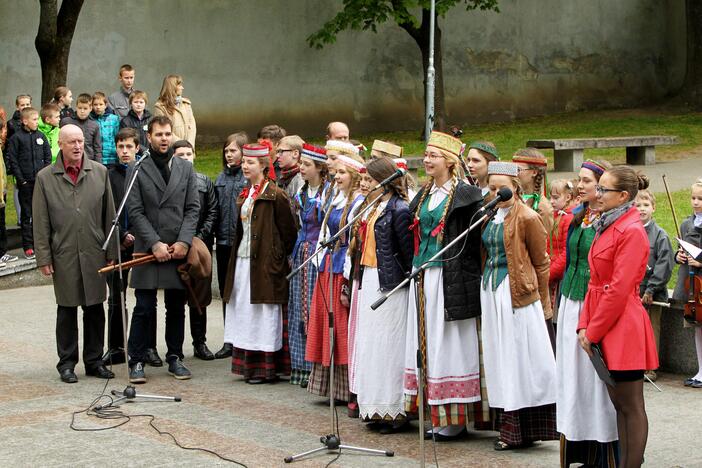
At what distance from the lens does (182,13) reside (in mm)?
24656

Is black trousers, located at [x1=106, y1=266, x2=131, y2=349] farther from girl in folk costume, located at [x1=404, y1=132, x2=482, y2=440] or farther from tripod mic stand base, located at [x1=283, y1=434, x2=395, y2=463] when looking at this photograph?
girl in folk costume, located at [x1=404, y1=132, x2=482, y2=440]

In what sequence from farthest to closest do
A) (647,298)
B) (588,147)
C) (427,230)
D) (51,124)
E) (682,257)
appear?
(588,147), (51,124), (647,298), (682,257), (427,230)

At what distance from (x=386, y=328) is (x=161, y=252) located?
2.48 m

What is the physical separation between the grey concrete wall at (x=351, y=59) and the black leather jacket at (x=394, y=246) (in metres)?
16.6

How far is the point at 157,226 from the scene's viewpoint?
9.59m

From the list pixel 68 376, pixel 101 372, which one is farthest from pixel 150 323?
pixel 68 376

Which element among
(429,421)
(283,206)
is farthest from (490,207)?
(283,206)

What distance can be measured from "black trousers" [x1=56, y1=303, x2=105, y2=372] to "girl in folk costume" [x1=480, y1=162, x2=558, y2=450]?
12.5 feet

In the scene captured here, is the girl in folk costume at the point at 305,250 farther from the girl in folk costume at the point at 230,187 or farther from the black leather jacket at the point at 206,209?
the black leather jacket at the point at 206,209

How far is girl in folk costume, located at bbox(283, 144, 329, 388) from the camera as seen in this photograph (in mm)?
8984

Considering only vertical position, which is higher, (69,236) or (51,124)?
(51,124)

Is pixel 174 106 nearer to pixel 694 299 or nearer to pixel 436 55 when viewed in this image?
pixel 694 299

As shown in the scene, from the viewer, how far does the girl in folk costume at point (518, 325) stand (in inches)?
285

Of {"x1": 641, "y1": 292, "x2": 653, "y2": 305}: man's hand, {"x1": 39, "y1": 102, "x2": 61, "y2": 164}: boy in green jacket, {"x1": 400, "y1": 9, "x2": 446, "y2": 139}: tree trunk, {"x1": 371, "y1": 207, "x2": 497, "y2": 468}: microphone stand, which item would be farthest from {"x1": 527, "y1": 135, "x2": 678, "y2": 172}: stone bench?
{"x1": 371, "y1": 207, "x2": 497, "y2": 468}: microphone stand
